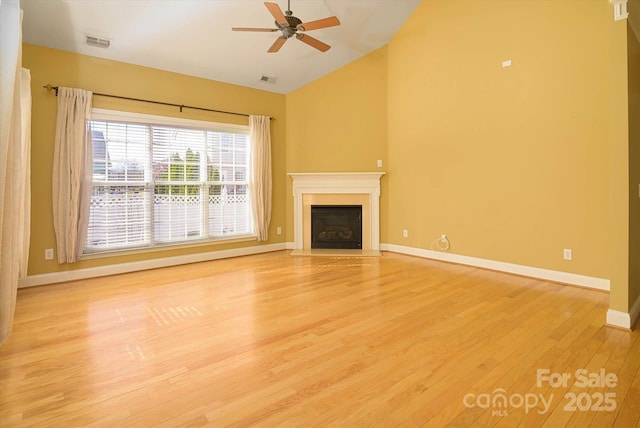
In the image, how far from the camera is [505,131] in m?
4.17

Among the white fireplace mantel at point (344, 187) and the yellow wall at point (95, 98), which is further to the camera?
the white fireplace mantel at point (344, 187)

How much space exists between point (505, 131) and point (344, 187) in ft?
8.38

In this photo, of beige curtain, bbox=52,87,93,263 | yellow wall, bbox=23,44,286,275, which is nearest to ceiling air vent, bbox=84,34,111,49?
yellow wall, bbox=23,44,286,275

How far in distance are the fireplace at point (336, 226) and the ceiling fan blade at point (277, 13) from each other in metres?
3.16

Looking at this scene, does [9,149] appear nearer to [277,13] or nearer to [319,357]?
[319,357]

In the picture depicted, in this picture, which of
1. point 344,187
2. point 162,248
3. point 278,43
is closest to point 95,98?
point 162,248

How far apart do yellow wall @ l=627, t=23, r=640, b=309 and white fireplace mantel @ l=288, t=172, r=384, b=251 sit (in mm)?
3253

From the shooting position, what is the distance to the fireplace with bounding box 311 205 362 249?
228 inches

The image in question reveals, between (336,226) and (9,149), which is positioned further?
(336,226)

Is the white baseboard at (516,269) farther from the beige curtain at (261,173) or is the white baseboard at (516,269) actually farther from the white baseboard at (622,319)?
the beige curtain at (261,173)

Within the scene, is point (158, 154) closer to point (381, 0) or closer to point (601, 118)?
point (381, 0)

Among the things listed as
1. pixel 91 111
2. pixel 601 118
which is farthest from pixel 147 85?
pixel 601 118

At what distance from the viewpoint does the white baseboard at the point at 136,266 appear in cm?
386

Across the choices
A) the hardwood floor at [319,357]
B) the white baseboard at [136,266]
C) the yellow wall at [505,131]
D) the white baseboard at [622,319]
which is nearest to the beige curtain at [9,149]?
the hardwood floor at [319,357]
